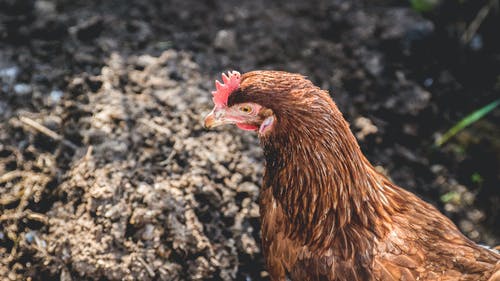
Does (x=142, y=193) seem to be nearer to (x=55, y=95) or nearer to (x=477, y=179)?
(x=55, y=95)

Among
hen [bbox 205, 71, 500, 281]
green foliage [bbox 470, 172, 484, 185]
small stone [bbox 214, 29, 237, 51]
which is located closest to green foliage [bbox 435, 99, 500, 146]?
green foliage [bbox 470, 172, 484, 185]

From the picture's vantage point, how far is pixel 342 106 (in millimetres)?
3283

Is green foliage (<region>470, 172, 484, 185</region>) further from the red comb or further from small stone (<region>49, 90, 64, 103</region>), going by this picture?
small stone (<region>49, 90, 64, 103</region>)

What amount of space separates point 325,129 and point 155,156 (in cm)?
114

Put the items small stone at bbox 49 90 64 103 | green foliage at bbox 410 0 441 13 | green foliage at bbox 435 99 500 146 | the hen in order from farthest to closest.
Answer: green foliage at bbox 410 0 441 13 < green foliage at bbox 435 99 500 146 < small stone at bbox 49 90 64 103 < the hen

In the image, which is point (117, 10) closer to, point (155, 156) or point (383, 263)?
point (155, 156)

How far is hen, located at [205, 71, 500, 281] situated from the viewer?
194cm

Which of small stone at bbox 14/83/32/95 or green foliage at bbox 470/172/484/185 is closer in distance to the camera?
small stone at bbox 14/83/32/95

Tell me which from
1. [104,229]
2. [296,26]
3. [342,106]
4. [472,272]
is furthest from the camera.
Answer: [296,26]

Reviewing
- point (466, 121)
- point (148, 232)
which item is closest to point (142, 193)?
point (148, 232)

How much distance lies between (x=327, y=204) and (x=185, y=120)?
3.78 feet

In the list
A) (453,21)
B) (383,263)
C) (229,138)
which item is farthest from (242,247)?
(453,21)

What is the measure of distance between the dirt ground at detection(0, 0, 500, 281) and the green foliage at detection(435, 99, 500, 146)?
0.07 metres

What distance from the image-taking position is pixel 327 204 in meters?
2.05
